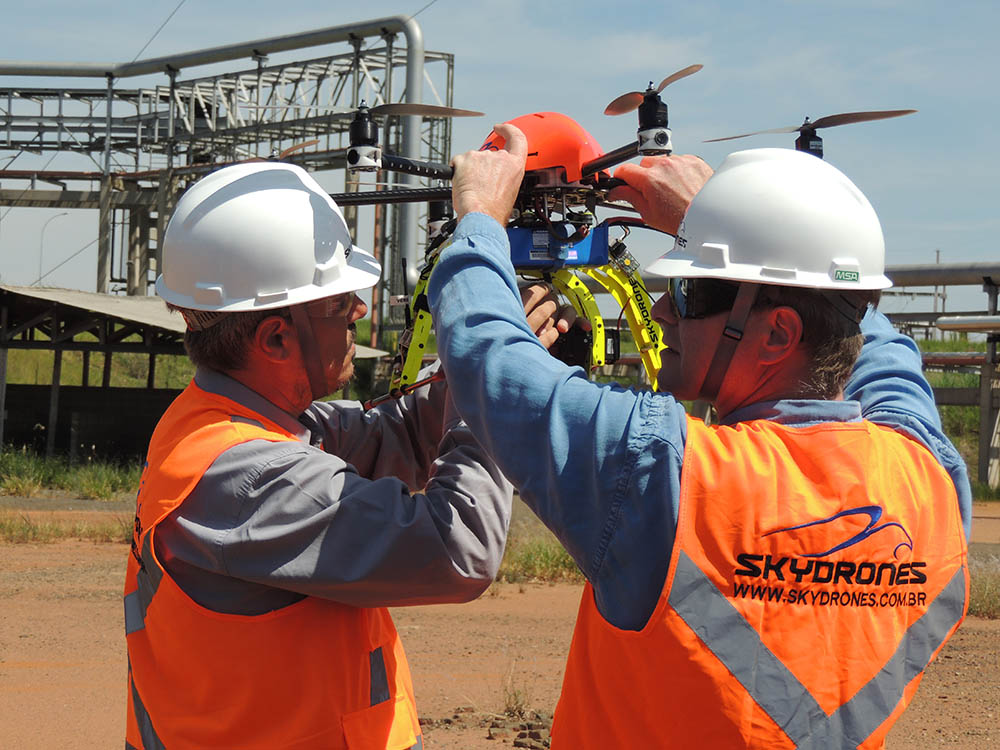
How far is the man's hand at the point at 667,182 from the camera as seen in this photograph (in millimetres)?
2611

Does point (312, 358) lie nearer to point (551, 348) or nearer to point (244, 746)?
point (551, 348)

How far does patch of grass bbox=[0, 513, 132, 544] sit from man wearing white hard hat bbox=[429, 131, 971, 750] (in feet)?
34.8

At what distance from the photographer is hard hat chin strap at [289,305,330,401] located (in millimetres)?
2557

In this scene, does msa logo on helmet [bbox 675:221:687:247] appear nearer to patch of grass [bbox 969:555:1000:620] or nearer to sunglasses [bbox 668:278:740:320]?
sunglasses [bbox 668:278:740:320]

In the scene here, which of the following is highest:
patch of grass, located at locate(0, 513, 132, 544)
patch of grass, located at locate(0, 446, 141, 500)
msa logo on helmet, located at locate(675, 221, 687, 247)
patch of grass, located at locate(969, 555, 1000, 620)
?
msa logo on helmet, located at locate(675, 221, 687, 247)

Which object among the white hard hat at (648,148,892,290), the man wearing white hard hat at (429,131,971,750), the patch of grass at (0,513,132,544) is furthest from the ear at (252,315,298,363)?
the patch of grass at (0,513,132,544)

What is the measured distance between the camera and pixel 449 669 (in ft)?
23.3

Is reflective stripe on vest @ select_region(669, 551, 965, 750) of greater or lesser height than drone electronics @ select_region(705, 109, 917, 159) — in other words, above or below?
below

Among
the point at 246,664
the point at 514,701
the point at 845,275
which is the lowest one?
the point at 514,701

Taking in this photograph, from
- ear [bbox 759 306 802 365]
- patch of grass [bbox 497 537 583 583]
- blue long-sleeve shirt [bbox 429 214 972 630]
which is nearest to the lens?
blue long-sleeve shirt [bbox 429 214 972 630]

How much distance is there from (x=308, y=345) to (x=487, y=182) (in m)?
0.59

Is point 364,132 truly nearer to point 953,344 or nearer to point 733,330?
point 733,330

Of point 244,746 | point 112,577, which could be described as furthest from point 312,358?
point 112,577

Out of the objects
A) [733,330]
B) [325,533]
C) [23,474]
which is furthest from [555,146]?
[23,474]
